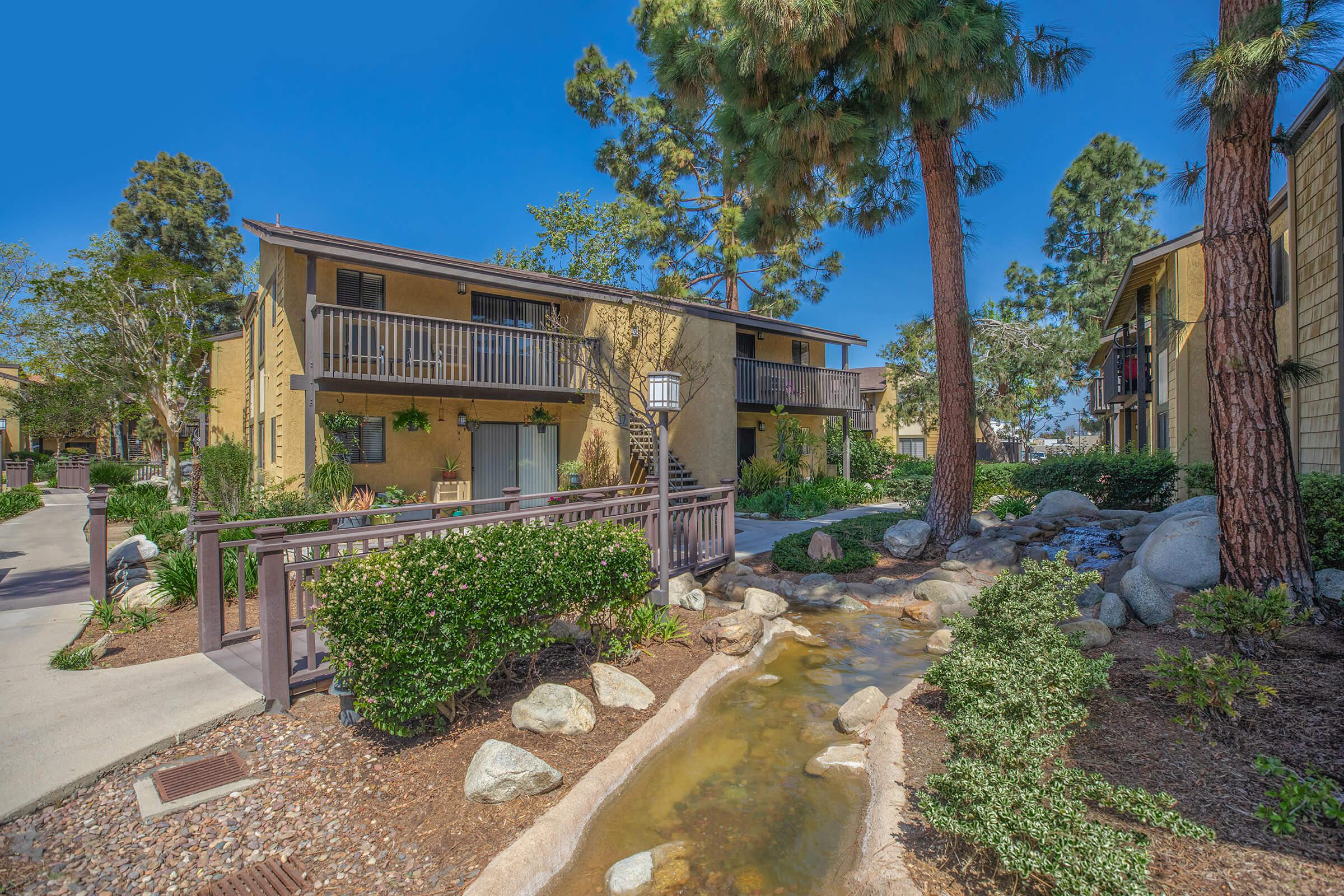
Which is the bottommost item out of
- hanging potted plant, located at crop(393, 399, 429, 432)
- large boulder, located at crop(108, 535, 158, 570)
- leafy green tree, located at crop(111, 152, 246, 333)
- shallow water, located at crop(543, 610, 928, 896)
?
shallow water, located at crop(543, 610, 928, 896)

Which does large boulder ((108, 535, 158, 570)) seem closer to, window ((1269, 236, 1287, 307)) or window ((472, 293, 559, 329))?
window ((472, 293, 559, 329))

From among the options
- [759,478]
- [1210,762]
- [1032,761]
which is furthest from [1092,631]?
[759,478]

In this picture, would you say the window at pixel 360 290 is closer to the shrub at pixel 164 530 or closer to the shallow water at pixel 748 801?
the shrub at pixel 164 530

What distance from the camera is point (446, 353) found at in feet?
40.9

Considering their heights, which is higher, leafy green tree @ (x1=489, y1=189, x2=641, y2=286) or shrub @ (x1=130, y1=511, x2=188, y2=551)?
leafy green tree @ (x1=489, y1=189, x2=641, y2=286)

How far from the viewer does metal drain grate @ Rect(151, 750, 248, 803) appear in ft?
10.8

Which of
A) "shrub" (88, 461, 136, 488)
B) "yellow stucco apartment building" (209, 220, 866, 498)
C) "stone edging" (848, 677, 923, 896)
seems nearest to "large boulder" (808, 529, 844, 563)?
"stone edging" (848, 677, 923, 896)

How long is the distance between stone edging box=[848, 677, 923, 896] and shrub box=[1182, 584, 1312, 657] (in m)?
2.33

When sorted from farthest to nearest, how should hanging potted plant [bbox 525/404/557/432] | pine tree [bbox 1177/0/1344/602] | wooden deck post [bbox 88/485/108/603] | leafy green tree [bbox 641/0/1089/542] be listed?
hanging potted plant [bbox 525/404/557/432], leafy green tree [bbox 641/0/1089/542], wooden deck post [bbox 88/485/108/603], pine tree [bbox 1177/0/1344/602]

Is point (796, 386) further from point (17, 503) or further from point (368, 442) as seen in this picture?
point (17, 503)

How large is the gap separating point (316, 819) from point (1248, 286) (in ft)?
25.2

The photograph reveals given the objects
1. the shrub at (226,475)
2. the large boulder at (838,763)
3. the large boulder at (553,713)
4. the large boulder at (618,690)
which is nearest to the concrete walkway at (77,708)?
the large boulder at (553,713)

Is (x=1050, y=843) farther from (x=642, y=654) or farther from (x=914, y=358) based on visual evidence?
(x=914, y=358)

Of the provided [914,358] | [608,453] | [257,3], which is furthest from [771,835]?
[914,358]
